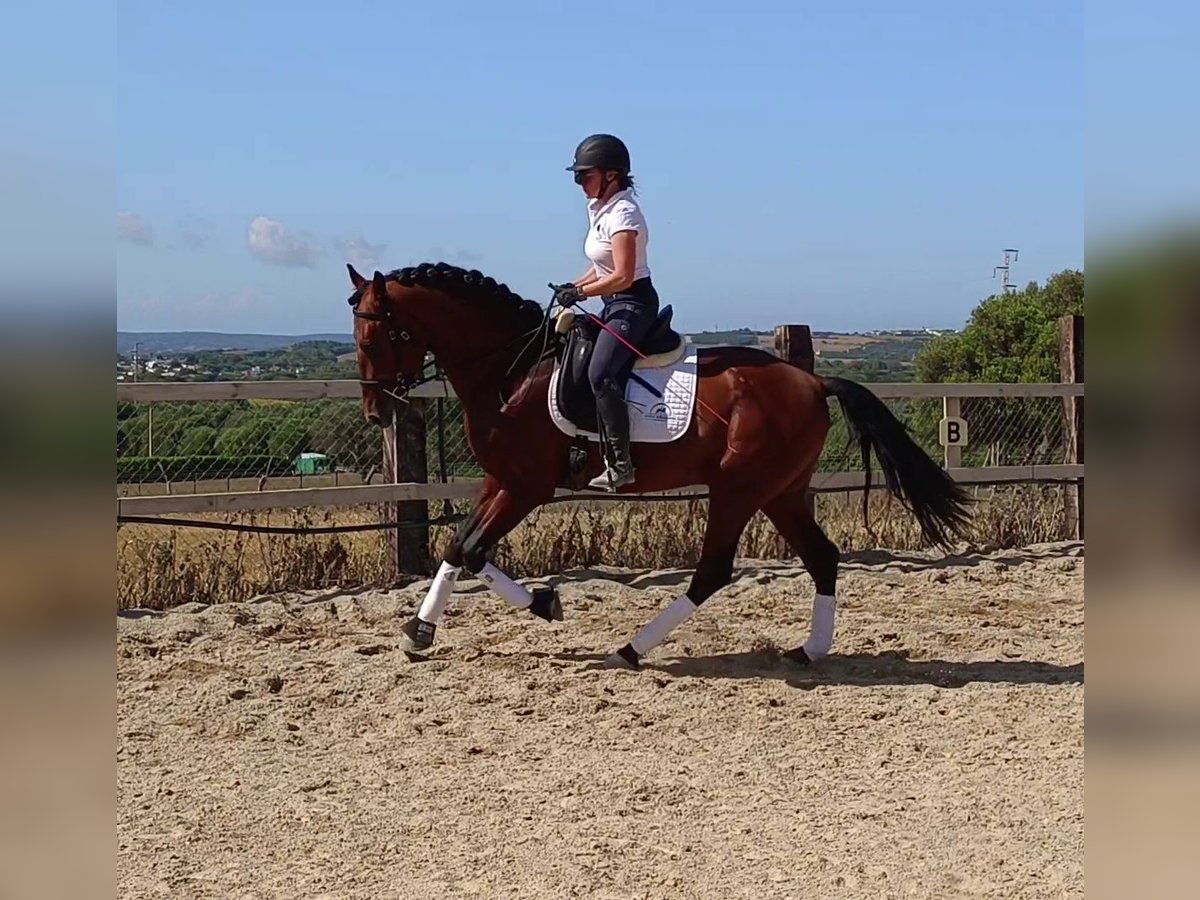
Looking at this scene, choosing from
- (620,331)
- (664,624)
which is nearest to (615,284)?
(620,331)

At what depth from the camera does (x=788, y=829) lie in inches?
171

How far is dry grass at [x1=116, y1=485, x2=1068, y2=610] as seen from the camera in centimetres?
846

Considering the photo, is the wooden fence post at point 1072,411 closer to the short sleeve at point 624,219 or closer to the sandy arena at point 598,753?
the sandy arena at point 598,753

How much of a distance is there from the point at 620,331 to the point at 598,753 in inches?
89.7

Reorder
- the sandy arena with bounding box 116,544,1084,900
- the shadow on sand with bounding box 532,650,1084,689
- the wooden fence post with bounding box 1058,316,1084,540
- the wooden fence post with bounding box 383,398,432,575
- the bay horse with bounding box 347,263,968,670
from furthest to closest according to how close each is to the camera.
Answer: the wooden fence post with bounding box 1058,316,1084,540
the wooden fence post with bounding box 383,398,432,575
the bay horse with bounding box 347,263,968,670
the shadow on sand with bounding box 532,650,1084,689
the sandy arena with bounding box 116,544,1084,900

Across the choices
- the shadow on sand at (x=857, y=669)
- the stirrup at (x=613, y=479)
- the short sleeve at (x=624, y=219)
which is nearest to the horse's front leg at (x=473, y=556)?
the stirrup at (x=613, y=479)

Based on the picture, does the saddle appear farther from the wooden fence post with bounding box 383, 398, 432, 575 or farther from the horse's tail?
the wooden fence post with bounding box 383, 398, 432, 575

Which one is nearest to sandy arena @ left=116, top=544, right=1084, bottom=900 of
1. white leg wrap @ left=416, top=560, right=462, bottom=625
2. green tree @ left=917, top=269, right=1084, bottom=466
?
white leg wrap @ left=416, top=560, right=462, bottom=625

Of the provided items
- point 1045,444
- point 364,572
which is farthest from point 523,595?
point 1045,444

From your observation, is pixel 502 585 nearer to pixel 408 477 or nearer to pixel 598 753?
pixel 598 753

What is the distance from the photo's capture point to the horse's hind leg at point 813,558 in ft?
22.6

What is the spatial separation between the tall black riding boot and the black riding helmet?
3.75 ft

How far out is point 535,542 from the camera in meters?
9.56
